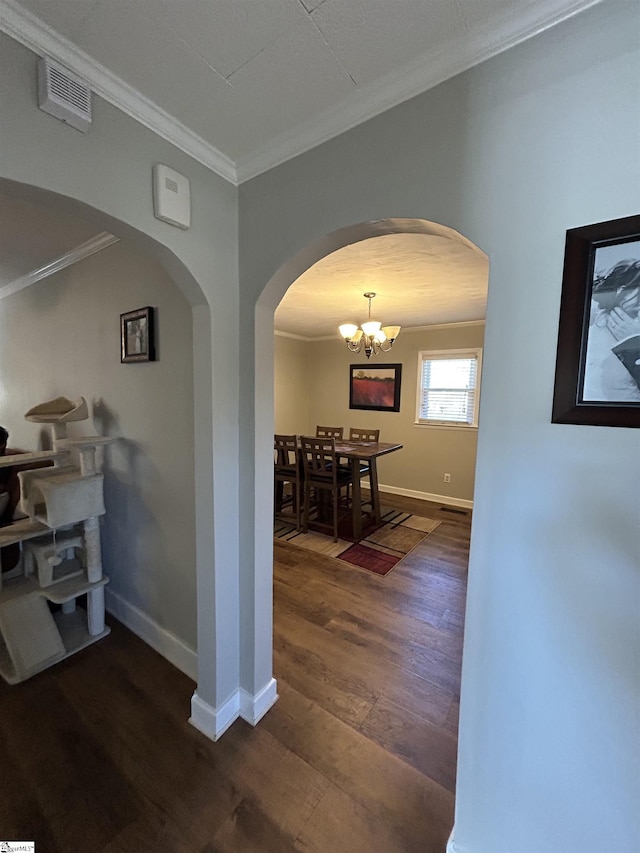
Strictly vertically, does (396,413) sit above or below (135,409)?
below

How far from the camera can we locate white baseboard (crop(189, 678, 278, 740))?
149 cm

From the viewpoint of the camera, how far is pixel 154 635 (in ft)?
6.58

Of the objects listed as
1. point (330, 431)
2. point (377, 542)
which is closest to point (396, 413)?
point (330, 431)

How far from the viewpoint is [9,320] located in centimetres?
304

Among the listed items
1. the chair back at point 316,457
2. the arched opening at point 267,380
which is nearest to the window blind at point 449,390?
the chair back at point 316,457

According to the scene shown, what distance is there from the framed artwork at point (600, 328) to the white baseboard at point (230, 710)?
67.9 inches

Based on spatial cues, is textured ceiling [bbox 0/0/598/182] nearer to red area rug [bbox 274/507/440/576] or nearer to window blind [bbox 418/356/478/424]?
red area rug [bbox 274/507/440/576]

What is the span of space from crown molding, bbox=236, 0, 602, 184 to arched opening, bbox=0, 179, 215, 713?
57 cm

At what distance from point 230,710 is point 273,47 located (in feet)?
7.88

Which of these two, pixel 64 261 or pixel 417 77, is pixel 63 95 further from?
pixel 64 261

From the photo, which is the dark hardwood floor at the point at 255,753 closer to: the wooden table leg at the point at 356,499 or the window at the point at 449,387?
the wooden table leg at the point at 356,499

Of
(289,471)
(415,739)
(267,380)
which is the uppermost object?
(267,380)

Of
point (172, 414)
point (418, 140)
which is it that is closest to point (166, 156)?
point (418, 140)

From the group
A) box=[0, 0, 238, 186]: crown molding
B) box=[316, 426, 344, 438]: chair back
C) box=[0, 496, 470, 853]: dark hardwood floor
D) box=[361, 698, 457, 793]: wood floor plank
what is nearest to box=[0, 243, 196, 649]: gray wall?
box=[0, 496, 470, 853]: dark hardwood floor
